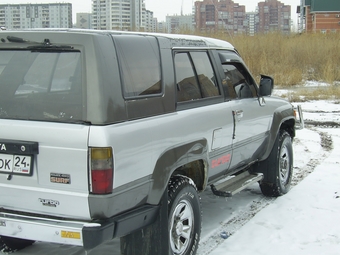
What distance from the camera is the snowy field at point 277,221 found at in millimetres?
4613

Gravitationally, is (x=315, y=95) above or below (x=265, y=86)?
below

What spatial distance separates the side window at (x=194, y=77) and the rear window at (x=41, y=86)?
42.3 inches

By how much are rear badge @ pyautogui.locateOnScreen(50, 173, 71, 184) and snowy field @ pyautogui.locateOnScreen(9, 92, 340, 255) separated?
4.58ft

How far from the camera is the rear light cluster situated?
319cm

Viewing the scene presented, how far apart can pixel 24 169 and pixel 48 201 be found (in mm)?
270

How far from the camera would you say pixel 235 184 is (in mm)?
5371

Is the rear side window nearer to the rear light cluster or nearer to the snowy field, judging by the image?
the rear light cluster

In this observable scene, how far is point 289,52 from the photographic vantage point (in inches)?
1003

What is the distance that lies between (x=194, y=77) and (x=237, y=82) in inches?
41.3

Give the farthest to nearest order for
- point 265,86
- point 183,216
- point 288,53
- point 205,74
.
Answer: point 288,53
point 265,86
point 205,74
point 183,216

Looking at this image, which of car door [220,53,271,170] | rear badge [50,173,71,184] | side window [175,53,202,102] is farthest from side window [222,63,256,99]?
rear badge [50,173,71,184]

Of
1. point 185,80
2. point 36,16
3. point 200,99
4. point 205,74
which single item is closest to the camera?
point 185,80

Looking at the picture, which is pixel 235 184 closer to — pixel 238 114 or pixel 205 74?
pixel 238 114

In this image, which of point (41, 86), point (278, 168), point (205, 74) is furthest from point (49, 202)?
point (278, 168)
